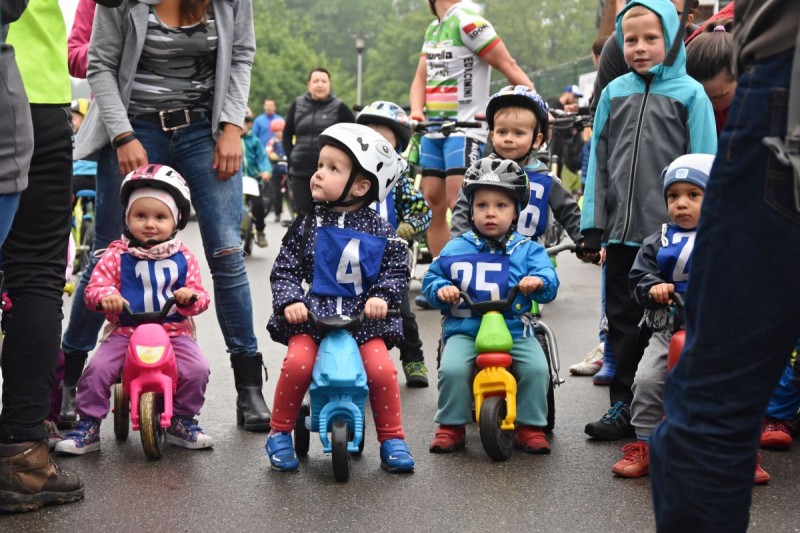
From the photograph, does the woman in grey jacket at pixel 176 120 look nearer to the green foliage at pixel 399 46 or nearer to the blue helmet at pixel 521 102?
the blue helmet at pixel 521 102

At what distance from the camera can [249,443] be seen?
225 inches

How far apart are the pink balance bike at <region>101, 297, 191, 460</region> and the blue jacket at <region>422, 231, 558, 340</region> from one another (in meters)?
1.16

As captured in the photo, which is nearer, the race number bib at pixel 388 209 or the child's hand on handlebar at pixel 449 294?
the child's hand on handlebar at pixel 449 294

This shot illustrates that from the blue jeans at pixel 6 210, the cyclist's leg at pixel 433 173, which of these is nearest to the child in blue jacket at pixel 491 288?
the blue jeans at pixel 6 210

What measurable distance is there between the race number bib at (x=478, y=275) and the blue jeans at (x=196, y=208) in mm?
977

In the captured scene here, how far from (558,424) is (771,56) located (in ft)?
12.5

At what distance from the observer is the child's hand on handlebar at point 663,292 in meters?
5.11

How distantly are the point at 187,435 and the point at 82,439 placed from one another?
0.44 metres

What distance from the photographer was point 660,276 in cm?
537

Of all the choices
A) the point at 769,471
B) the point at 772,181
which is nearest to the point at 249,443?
the point at 769,471

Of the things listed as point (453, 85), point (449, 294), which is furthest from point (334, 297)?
point (453, 85)

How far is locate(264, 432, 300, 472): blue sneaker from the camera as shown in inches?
205

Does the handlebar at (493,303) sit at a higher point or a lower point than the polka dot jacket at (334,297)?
lower

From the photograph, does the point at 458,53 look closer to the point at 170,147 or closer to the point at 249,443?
the point at 170,147
